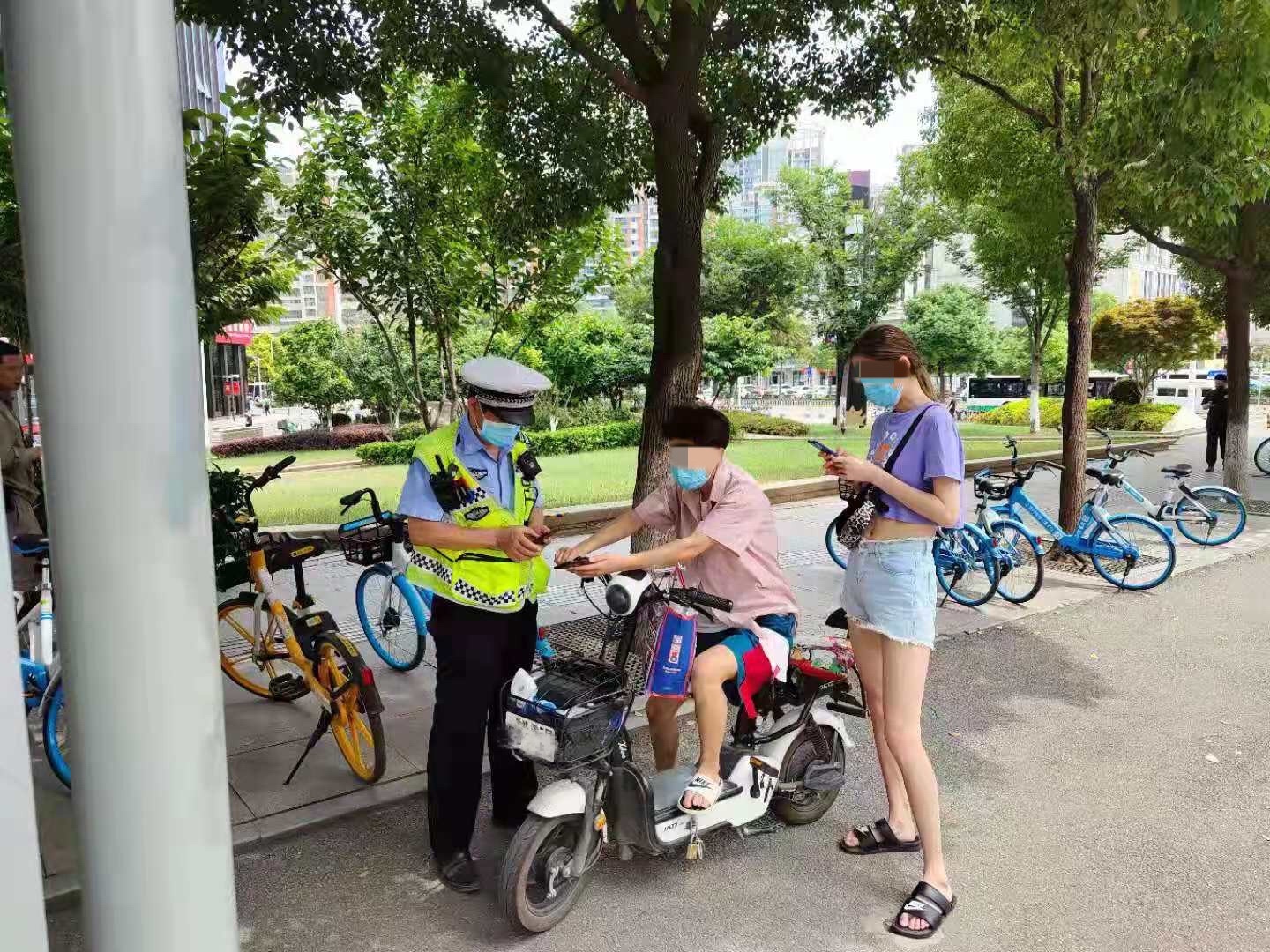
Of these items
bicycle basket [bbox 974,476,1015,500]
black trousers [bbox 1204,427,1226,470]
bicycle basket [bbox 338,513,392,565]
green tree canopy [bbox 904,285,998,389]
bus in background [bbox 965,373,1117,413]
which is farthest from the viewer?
bus in background [bbox 965,373,1117,413]

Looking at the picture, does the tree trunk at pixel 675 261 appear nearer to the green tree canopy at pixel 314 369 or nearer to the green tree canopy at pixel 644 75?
the green tree canopy at pixel 644 75

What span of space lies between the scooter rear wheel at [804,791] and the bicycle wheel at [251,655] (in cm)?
225

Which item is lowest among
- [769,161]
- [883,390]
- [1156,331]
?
[883,390]

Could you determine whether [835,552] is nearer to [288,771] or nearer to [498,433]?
[288,771]

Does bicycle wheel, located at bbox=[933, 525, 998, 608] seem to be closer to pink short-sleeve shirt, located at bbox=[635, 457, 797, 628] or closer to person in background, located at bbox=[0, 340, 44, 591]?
pink short-sleeve shirt, located at bbox=[635, 457, 797, 628]

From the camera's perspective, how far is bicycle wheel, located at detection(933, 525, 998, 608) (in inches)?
284

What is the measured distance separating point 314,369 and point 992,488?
26858mm

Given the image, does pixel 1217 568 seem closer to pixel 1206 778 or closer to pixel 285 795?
pixel 1206 778

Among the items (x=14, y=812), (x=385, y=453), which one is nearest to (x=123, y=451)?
(x=14, y=812)

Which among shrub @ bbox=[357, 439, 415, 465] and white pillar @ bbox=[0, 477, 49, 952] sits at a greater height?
white pillar @ bbox=[0, 477, 49, 952]

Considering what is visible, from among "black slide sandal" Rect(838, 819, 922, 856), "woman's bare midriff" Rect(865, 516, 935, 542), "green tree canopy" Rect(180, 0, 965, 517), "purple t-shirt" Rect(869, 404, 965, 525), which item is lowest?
"black slide sandal" Rect(838, 819, 922, 856)

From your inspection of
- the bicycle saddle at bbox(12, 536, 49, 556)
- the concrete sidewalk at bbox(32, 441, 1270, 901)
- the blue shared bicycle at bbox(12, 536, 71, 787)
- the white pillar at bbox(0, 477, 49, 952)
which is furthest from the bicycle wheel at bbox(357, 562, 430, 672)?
the white pillar at bbox(0, 477, 49, 952)

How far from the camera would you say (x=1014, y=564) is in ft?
23.7

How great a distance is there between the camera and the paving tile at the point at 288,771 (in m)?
3.95
